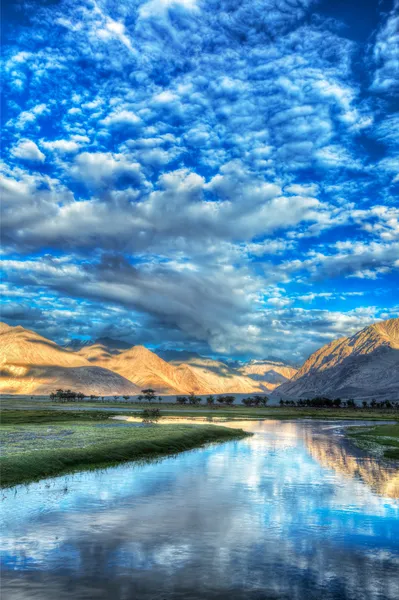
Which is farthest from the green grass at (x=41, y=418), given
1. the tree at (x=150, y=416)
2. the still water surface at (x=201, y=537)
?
the still water surface at (x=201, y=537)

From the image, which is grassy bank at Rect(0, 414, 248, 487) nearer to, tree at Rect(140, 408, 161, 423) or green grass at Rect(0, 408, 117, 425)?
green grass at Rect(0, 408, 117, 425)

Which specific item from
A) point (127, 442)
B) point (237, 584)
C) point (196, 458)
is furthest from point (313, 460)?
point (237, 584)

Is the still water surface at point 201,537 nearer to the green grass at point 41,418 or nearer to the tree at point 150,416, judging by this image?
the green grass at point 41,418

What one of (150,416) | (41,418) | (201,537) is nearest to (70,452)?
(201,537)

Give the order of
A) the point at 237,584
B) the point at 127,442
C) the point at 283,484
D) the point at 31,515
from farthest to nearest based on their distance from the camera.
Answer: the point at 127,442, the point at 283,484, the point at 31,515, the point at 237,584

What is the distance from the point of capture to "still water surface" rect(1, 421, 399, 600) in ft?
54.4

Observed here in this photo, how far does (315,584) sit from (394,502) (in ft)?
52.9

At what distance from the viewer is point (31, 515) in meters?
25.4

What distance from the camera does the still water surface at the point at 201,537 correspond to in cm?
1659

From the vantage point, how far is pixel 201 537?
871 inches

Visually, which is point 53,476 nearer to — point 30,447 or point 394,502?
point 30,447

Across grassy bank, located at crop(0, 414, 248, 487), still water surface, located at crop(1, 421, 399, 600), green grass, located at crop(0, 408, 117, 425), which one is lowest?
still water surface, located at crop(1, 421, 399, 600)

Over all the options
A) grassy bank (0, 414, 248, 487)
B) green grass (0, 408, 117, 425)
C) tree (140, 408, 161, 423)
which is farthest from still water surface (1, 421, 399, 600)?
tree (140, 408, 161, 423)

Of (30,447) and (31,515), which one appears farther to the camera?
(30,447)
